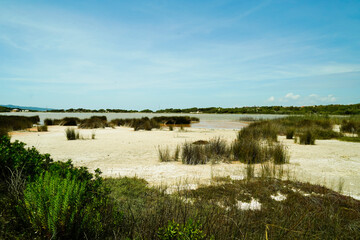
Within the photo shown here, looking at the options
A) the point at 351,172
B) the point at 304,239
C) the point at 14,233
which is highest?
the point at 14,233

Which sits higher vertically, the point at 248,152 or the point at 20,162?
the point at 20,162

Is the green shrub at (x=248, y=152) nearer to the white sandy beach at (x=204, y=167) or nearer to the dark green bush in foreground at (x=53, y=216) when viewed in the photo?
the white sandy beach at (x=204, y=167)

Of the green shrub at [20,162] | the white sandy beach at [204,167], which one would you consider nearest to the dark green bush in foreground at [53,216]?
the green shrub at [20,162]

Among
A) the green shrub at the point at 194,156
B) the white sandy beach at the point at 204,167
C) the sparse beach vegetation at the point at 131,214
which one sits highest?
the sparse beach vegetation at the point at 131,214

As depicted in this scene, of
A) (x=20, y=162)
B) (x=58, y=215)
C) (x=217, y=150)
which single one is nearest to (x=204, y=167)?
(x=217, y=150)

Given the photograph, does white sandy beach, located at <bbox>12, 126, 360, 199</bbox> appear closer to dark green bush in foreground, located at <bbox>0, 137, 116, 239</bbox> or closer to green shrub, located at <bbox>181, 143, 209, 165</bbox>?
green shrub, located at <bbox>181, 143, 209, 165</bbox>

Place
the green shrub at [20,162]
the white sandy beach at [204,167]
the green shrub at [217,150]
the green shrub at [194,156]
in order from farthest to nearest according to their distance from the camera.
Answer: the green shrub at [217,150] < the green shrub at [194,156] < the white sandy beach at [204,167] < the green shrub at [20,162]

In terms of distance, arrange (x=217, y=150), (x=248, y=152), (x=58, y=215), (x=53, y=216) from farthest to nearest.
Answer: (x=217, y=150) < (x=248, y=152) < (x=58, y=215) < (x=53, y=216)

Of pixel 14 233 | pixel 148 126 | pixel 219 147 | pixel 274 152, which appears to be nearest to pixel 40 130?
pixel 148 126

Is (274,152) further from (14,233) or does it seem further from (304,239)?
(14,233)

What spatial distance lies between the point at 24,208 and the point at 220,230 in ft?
6.42

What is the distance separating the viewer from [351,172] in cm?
670

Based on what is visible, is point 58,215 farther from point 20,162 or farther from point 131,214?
point 20,162

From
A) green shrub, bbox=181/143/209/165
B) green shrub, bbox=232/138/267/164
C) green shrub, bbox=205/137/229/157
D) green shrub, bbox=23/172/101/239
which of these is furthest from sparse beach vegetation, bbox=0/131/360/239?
green shrub, bbox=205/137/229/157
